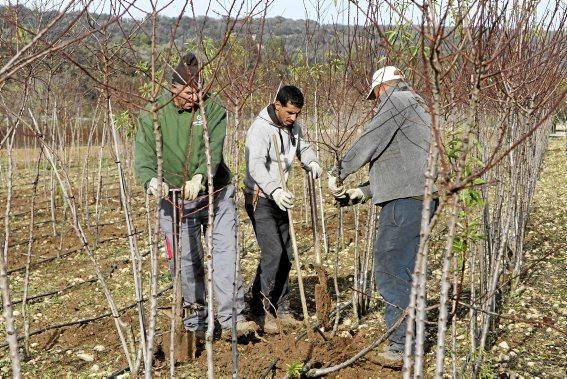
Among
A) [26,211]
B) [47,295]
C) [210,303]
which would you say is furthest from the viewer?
[26,211]

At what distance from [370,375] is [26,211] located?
311 inches

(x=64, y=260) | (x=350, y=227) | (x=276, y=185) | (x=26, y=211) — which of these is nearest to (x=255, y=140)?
(x=276, y=185)

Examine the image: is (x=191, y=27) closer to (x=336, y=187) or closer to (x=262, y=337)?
(x=336, y=187)

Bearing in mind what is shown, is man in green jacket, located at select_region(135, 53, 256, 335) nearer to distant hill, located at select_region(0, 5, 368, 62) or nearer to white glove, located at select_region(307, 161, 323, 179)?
distant hill, located at select_region(0, 5, 368, 62)

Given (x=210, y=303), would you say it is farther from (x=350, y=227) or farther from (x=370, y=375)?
(x=350, y=227)

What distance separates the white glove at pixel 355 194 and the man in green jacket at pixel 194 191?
2.40 ft

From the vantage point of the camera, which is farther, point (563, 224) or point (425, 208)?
point (563, 224)

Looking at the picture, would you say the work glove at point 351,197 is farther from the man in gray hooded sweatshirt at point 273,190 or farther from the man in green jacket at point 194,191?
the man in green jacket at point 194,191

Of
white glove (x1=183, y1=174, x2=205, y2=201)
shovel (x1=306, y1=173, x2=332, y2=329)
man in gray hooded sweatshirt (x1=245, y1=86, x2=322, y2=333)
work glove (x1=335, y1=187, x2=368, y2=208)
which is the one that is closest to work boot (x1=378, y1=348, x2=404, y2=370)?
shovel (x1=306, y1=173, x2=332, y2=329)

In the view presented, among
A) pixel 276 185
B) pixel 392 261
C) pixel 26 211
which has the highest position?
pixel 276 185

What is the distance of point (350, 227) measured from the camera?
26.8ft

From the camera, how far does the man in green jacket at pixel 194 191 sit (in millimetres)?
3666

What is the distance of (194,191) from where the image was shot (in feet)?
11.6

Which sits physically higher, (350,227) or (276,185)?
(276,185)
